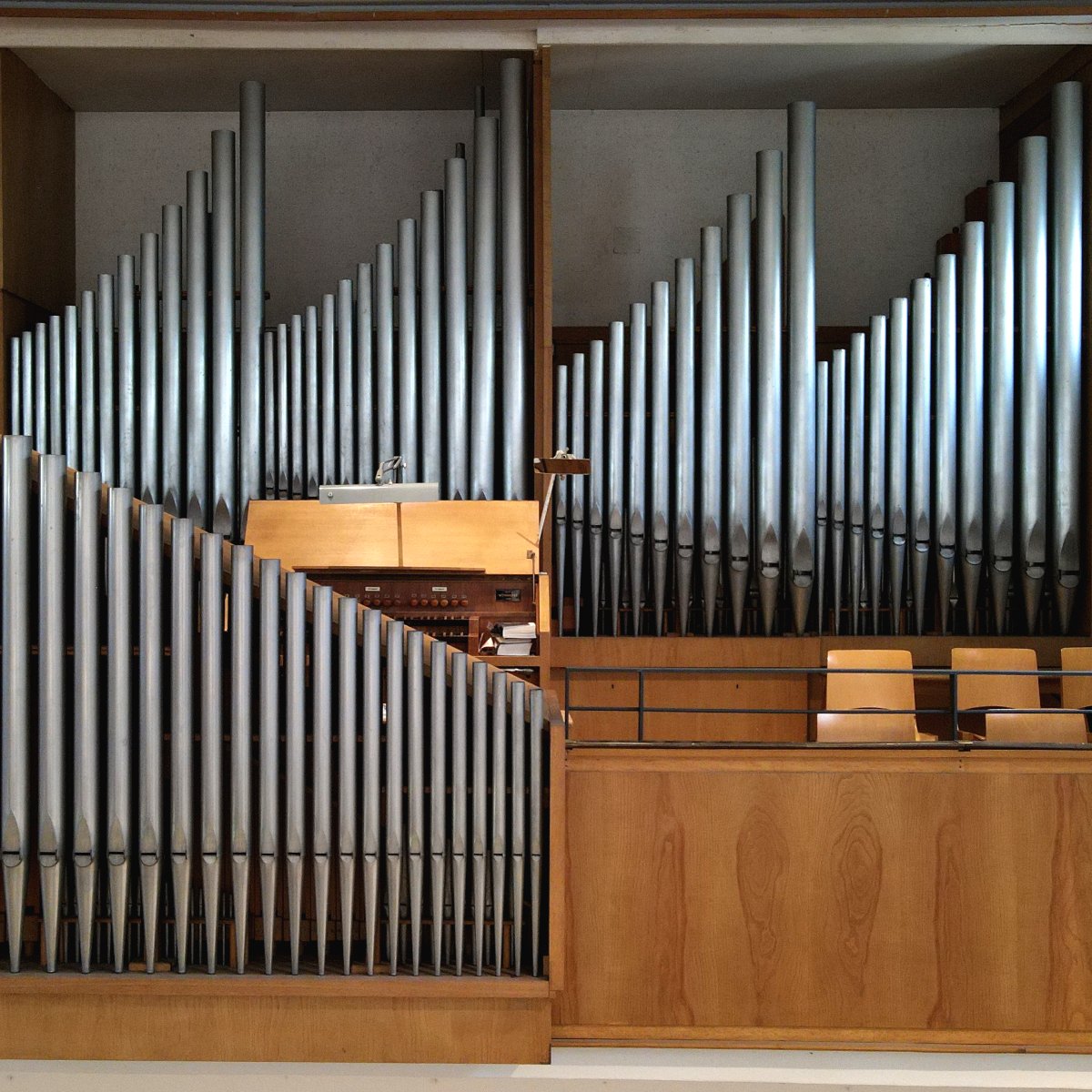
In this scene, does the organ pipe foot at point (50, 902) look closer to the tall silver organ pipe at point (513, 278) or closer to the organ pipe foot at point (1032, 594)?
the tall silver organ pipe at point (513, 278)

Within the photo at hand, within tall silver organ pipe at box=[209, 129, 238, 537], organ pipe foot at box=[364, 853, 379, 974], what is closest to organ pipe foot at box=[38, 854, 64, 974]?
organ pipe foot at box=[364, 853, 379, 974]

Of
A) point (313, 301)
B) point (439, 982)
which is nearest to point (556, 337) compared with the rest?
point (313, 301)

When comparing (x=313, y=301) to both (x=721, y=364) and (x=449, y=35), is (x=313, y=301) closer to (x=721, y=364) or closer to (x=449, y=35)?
(x=449, y=35)

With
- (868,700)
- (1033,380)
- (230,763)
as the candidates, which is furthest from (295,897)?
(1033,380)

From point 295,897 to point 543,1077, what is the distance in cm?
88

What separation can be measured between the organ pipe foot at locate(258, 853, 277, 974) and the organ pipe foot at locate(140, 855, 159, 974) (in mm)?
297

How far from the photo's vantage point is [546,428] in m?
6.05

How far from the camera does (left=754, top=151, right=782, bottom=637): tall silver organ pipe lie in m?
6.03

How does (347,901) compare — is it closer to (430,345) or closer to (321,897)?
(321,897)

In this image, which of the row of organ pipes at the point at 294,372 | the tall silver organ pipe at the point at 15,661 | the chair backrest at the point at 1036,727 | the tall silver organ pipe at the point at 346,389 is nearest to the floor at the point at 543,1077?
the tall silver organ pipe at the point at 15,661

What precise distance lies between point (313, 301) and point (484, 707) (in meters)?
3.95

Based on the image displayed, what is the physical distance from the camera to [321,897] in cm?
372

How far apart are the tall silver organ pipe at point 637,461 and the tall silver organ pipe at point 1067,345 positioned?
1926mm

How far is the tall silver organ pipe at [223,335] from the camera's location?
6.09 metres
